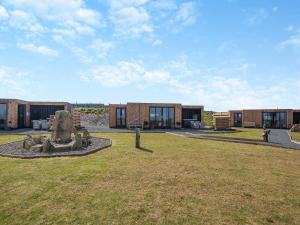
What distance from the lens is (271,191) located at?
24.1 feet

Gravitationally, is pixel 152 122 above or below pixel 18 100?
below

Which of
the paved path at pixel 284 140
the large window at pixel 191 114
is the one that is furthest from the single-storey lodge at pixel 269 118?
the paved path at pixel 284 140

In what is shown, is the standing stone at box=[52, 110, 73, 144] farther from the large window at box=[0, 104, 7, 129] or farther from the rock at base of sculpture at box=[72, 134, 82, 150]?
the large window at box=[0, 104, 7, 129]

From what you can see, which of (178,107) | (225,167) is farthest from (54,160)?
(178,107)

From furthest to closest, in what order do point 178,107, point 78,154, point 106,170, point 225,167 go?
point 178,107 < point 78,154 < point 225,167 < point 106,170

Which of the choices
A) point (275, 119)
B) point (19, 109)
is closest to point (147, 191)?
point (19, 109)

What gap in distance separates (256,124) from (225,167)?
3820 cm

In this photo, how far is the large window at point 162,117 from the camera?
38344 mm

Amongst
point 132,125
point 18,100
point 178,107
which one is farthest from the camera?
point 178,107

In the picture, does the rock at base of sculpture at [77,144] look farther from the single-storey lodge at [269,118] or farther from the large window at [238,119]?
the large window at [238,119]

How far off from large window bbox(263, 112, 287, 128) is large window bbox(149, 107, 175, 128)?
56.6 ft

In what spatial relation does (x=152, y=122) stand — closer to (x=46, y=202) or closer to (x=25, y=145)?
(x=25, y=145)

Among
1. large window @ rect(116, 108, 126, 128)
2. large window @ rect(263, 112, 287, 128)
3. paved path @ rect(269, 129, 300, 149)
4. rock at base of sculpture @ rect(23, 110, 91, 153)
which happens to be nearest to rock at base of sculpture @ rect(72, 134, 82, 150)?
rock at base of sculpture @ rect(23, 110, 91, 153)

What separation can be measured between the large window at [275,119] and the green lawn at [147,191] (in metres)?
35.5
